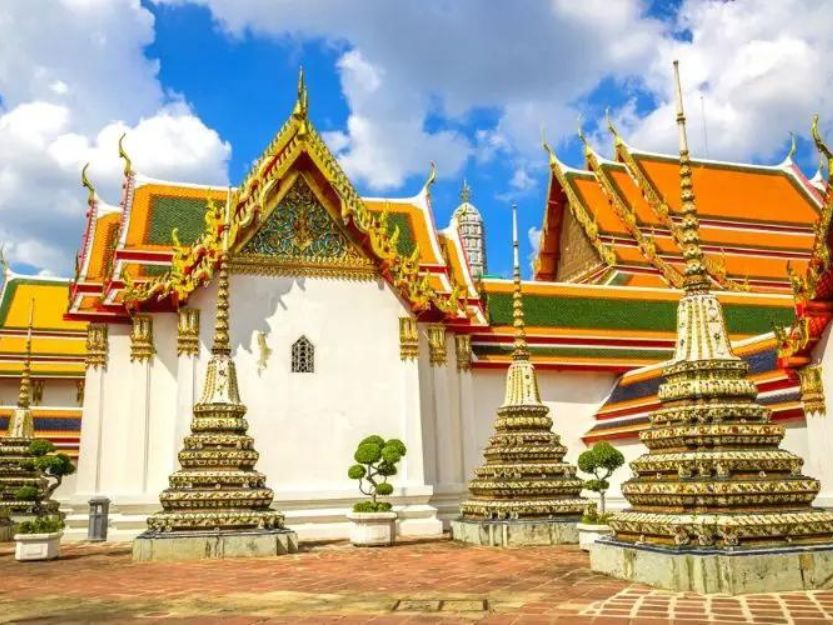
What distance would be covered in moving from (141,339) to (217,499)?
167 inches

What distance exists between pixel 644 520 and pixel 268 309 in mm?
8477

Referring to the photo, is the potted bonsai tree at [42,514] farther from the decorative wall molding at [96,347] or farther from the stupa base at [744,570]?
the stupa base at [744,570]

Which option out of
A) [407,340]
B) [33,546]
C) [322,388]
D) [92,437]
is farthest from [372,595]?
[92,437]

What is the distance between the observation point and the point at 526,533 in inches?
439

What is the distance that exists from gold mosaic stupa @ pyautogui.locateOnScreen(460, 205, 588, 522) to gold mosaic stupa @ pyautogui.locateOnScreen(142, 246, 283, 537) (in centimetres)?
288

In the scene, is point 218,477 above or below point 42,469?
below

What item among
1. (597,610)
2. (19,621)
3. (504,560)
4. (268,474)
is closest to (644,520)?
(597,610)

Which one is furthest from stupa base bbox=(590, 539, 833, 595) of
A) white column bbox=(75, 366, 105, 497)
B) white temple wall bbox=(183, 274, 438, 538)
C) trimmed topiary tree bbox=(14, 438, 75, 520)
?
trimmed topiary tree bbox=(14, 438, 75, 520)

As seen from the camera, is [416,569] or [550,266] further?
[550,266]

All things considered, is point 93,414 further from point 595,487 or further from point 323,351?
point 595,487

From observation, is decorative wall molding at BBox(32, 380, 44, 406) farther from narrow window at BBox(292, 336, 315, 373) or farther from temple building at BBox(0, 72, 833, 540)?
narrow window at BBox(292, 336, 315, 373)

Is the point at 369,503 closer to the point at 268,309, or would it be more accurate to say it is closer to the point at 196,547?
the point at 196,547

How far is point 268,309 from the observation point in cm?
1404

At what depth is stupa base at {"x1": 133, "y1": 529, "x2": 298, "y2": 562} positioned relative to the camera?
10148 mm
